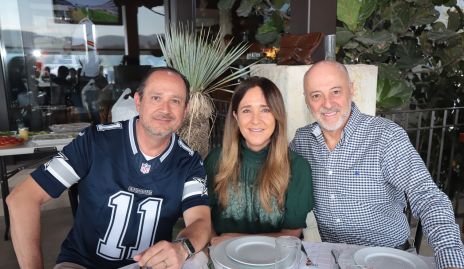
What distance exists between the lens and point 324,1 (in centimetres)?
269

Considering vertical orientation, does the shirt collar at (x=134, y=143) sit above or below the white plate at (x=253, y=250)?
above

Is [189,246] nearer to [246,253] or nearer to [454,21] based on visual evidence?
[246,253]

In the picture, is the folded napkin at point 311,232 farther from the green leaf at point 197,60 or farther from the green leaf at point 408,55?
the green leaf at point 408,55

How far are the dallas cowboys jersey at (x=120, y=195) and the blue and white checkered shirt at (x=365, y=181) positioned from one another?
588mm

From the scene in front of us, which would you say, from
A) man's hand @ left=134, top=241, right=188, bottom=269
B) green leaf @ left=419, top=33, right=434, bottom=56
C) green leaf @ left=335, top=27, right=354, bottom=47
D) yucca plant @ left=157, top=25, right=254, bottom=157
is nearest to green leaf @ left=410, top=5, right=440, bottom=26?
green leaf @ left=419, top=33, right=434, bottom=56

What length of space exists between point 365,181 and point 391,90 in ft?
6.73

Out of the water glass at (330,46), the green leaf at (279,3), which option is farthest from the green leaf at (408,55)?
the water glass at (330,46)

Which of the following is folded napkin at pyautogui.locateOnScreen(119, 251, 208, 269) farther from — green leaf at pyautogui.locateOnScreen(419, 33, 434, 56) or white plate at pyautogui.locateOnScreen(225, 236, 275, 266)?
green leaf at pyautogui.locateOnScreen(419, 33, 434, 56)

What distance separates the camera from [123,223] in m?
1.60

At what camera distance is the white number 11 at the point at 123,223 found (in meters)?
1.60

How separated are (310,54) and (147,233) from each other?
1.58m

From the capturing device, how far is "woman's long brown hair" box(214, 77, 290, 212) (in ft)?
5.44

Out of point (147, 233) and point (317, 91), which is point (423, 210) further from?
point (147, 233)

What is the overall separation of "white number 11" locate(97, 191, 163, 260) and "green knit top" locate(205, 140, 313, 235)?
0.96 feet
